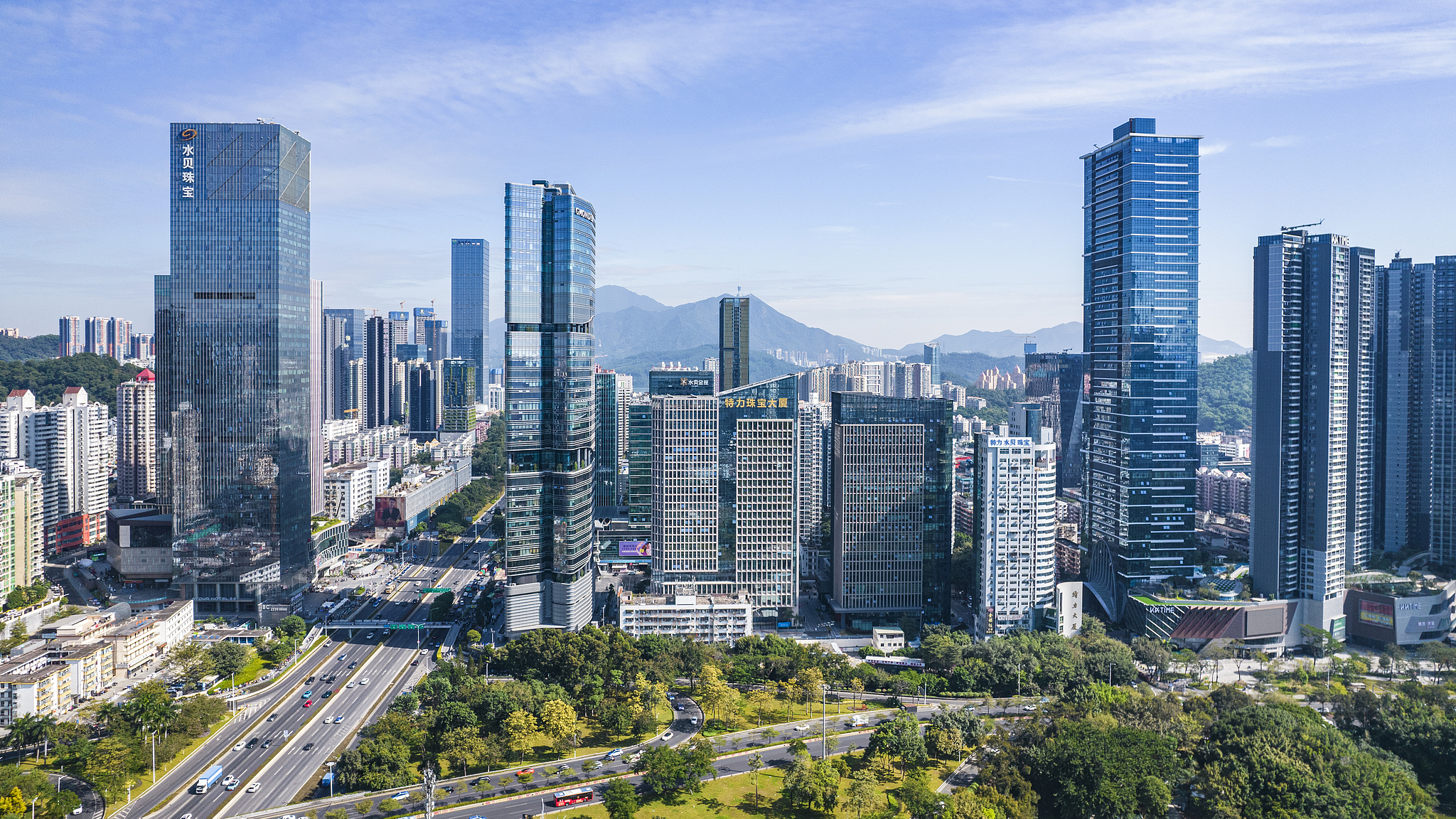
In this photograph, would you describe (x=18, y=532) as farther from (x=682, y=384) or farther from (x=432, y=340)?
(x=432, y=340)

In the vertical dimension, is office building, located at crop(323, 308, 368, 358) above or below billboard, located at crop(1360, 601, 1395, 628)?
above

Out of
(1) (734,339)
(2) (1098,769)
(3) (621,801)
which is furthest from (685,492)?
(1) (734,339)

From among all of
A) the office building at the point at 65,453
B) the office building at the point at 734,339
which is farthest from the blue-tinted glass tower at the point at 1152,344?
the office building at the point at 65,453

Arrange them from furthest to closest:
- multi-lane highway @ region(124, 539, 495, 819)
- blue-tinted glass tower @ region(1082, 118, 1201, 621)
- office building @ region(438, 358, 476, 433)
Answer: office building @ region(438, 358, 476, 433), blue-tinted glass tower @ region(1082, 118, 1201, 621), multi-lane highway @ region(124, 539, 495, 819)

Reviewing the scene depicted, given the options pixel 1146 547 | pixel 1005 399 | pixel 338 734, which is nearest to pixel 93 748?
pixel 338 734

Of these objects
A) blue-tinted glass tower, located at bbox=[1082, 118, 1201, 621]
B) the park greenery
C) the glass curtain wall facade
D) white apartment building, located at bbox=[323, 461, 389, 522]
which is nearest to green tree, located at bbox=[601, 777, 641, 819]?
the glass curtain wall facade

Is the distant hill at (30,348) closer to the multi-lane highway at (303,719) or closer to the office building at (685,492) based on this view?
the multi-lane highway at (303,719)

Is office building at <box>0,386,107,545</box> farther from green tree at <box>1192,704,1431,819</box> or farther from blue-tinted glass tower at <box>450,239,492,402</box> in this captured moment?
blue-tinted glass tower at <box>450,239,492,402</box>
